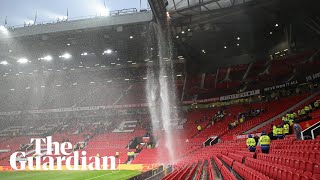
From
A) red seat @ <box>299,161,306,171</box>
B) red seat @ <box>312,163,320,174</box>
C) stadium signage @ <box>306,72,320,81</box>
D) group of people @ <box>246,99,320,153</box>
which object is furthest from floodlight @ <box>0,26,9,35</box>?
stadium signage @ <box>306,72,320,81</box>

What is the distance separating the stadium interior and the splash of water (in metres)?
0.15

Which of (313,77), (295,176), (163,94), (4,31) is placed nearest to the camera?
(295,176)

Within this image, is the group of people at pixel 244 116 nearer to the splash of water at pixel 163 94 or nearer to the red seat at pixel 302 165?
the splash of water at pixel 163 94

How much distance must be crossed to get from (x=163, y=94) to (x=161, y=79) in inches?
106

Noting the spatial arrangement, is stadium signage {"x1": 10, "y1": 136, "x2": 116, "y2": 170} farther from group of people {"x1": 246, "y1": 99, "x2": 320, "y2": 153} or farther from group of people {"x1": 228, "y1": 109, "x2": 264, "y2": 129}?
group of people {"x1": 246, "y1": 99, "x2": 320, "y2": 153}

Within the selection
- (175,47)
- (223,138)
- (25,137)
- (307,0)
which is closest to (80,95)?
(25,137)

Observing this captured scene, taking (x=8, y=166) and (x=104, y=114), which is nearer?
(x=8, y=166)

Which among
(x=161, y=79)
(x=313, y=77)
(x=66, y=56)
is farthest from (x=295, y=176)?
(x=161, y=79)

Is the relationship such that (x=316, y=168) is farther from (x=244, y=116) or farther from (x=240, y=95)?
(x=240, y=95)

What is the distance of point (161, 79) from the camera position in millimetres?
47906

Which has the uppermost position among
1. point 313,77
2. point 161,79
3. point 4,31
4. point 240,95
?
point 4,31

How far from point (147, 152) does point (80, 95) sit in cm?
2270

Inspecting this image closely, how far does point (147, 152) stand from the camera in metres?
30.2

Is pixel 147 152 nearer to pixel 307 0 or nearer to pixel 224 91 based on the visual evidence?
pixel 224 91
